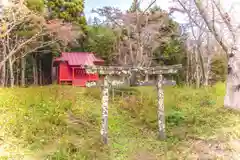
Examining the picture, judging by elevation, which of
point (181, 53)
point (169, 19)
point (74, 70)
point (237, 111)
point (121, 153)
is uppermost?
point (169, 19)

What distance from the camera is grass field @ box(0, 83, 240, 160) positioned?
584 cm

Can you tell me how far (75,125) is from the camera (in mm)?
7473

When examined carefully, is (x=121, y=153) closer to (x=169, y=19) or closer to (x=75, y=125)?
(x=75, y=125)

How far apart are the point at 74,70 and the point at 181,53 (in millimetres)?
9489

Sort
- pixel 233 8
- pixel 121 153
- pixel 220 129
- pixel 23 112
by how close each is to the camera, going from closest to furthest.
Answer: pixel 121 153, pixel 220 129, pixel 23 112, pixel 233 8

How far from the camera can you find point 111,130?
7.70 meters

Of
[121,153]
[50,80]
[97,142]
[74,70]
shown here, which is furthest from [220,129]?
[50,80]

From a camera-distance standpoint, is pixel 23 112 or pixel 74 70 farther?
pixel 74 70

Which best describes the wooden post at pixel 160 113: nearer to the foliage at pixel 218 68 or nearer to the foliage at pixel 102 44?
the foliage at pixel 102 44

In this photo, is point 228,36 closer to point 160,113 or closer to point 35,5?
point 160,113

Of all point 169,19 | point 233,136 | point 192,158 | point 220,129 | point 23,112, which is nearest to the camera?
point 192,158

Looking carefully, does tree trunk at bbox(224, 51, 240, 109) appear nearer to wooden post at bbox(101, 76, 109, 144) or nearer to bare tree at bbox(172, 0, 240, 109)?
bare tree at bbox(172, 0, 240, 109)

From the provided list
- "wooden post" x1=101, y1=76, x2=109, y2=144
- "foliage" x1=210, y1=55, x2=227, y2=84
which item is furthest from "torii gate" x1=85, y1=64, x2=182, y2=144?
"foliage" x1=210, y1=55, x2=227, y2=84

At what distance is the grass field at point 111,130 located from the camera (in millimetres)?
5844
